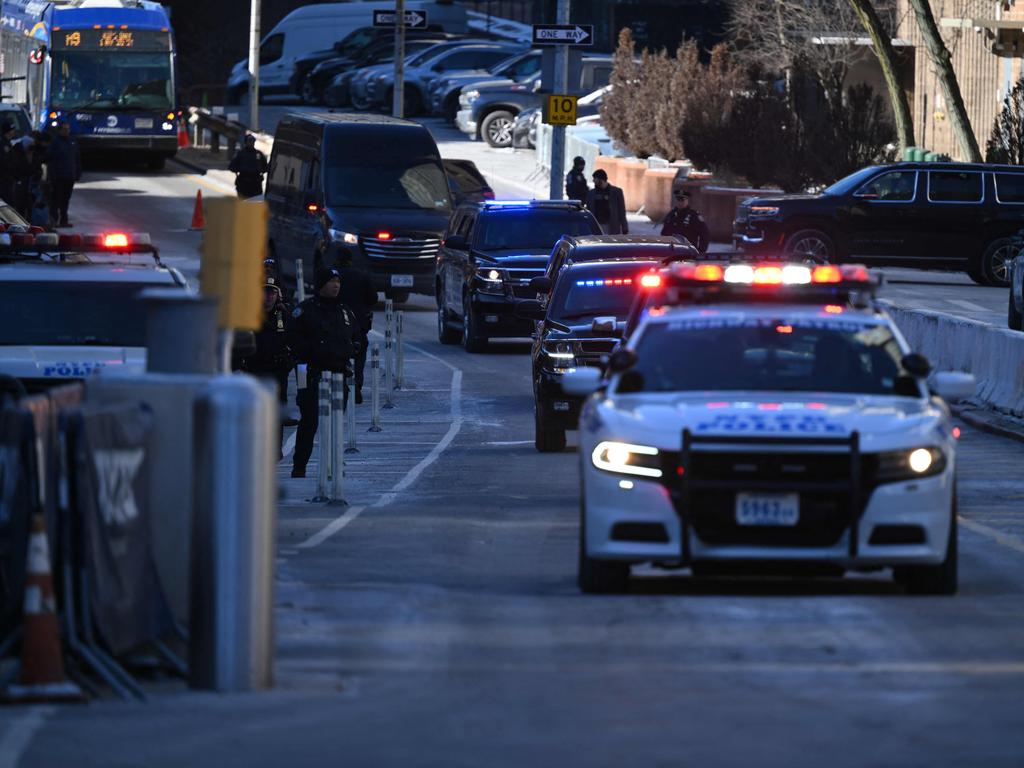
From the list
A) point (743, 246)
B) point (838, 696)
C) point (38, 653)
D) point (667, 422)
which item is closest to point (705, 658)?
point (838, 696)

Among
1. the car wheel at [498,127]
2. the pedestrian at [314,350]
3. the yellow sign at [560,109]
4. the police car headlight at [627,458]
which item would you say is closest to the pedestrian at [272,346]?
the pedestrian at [314,350]

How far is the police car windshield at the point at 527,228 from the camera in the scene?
3028 centimetres

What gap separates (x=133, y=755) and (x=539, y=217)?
23.2 meters

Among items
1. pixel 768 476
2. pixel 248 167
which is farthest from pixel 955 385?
pixel 248 167

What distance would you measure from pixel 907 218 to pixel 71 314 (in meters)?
22.1

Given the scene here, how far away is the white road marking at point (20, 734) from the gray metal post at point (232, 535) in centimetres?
65

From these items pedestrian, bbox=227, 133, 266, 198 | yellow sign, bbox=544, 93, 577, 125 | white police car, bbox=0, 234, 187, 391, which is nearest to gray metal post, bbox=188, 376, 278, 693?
white police car, bbox=0, 234, 187, 391

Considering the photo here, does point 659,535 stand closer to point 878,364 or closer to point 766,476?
point 766,476

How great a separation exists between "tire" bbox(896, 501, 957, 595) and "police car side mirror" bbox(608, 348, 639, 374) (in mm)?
1673

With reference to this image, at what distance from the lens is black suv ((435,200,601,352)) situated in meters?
29.6

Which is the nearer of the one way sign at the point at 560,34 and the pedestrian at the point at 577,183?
the one way sign at the point at 560,34

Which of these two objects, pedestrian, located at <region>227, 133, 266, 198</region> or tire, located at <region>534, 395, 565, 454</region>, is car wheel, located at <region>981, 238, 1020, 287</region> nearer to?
pedestrian, located at <region>227, 133, 266, 198</region>

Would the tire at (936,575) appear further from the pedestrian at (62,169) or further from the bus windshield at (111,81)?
the bus windshield at (111,81)

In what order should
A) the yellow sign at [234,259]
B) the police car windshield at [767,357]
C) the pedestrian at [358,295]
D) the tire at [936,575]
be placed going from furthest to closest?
the pedestrian at [358,295] < the police car windshield at [767,357] < the tire at [936,575] < the yellow sign at [234,259]
